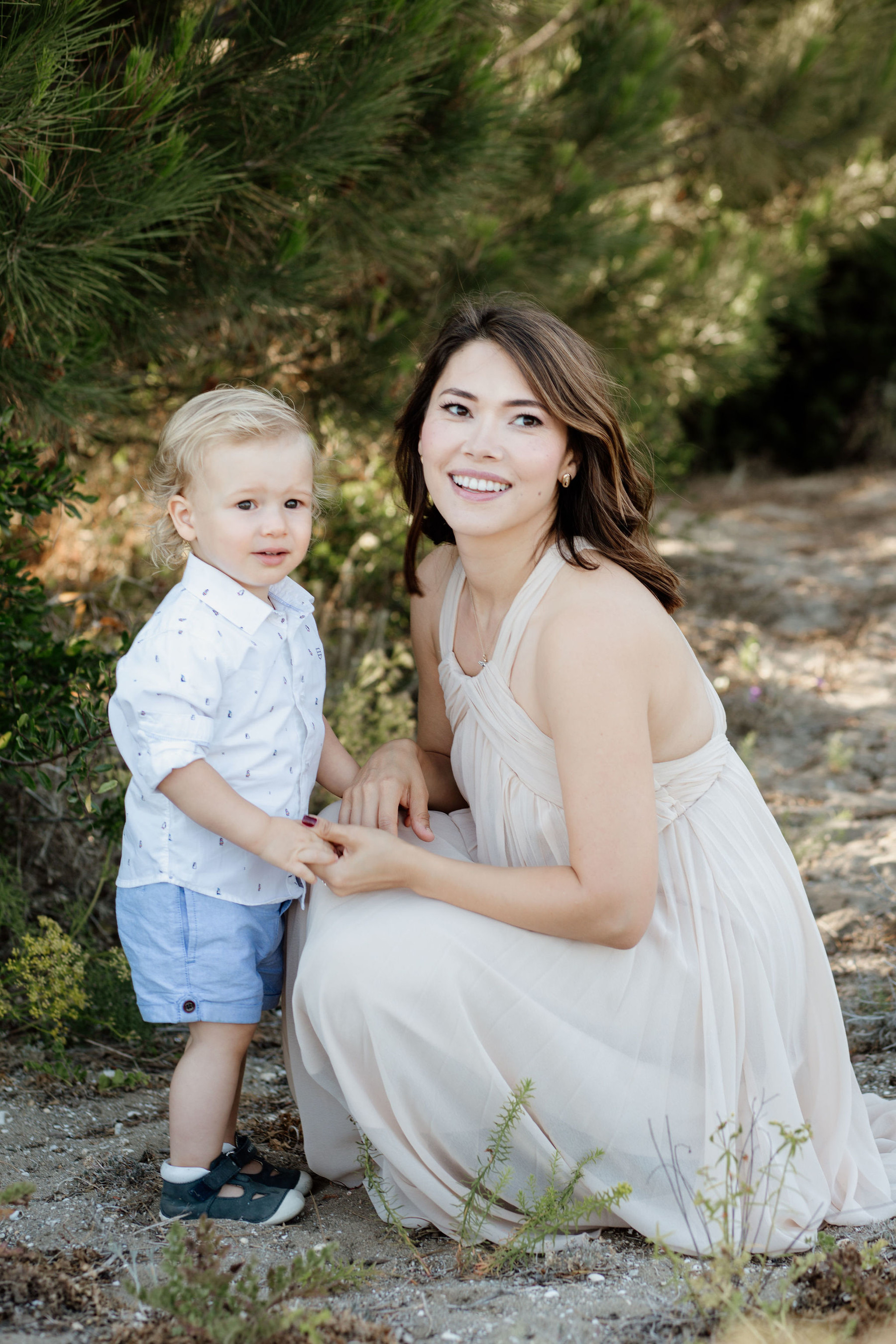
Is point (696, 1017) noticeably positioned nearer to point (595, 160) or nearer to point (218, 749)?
point (218, 749)

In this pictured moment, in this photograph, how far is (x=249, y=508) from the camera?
6.16 feet

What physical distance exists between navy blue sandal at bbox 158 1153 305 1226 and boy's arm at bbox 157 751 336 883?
21.0 inches

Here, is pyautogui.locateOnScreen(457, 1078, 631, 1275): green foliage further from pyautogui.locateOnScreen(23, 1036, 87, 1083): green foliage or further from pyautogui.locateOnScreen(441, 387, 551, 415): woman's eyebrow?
pyautogui.locateOnScreen(441, 387, 551, 415): woman's eyebrow

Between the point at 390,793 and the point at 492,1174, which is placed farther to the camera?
the point at 390,793

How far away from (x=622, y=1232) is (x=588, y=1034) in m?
0.34

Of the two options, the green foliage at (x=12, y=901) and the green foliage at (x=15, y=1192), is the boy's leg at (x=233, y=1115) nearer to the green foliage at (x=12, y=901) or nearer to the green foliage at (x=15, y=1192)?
the green foliage at (x=15, y=1192)

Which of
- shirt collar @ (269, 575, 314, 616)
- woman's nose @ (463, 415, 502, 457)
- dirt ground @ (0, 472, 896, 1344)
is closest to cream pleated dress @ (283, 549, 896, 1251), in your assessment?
dirt ground @ (0, 472, 896, 1344)

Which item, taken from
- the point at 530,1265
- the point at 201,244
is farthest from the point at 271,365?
the point at 530,1265

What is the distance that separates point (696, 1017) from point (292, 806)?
767 mm

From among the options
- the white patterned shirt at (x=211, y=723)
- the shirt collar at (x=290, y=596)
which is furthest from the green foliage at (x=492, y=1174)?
the shirt collar at (x=290, y=596)

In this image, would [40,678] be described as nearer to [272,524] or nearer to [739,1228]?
[272,524]

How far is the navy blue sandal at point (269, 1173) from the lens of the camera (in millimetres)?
Result: 1908

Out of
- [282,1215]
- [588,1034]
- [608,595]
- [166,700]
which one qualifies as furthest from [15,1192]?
[608,595]

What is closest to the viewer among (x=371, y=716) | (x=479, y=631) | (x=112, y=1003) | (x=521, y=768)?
(x=521, y=768)
